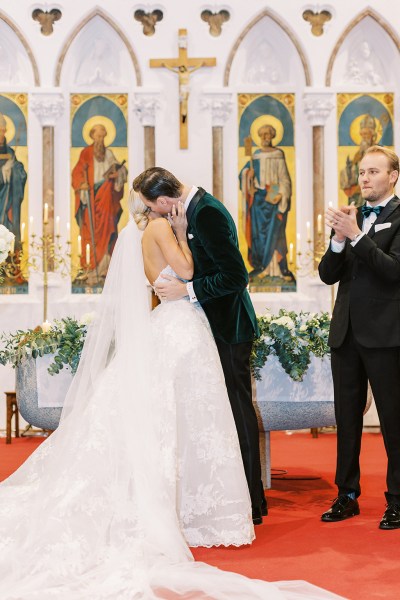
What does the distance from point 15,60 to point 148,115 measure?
1.82 m

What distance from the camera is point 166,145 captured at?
10.1m

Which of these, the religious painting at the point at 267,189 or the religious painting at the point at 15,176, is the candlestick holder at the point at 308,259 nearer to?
the religious painting at the point at 267,189

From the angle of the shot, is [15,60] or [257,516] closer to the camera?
[257,516]

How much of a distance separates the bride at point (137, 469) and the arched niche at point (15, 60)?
656 centimetres

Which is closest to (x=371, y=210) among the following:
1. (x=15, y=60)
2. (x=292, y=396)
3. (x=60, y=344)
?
(x=292, y=396)

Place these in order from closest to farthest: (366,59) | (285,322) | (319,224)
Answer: (285,322) < (319,224) < (366,59)

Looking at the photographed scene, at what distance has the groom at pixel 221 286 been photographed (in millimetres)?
4199

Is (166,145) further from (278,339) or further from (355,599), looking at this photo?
(355,599)

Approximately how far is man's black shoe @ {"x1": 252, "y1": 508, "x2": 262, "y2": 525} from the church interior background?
5.70m

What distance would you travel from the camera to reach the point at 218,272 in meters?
4.25

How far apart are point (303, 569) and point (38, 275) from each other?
278 inches

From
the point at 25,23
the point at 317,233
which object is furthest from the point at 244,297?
the point at 25,23

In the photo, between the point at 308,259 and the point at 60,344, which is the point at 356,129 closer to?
the point at 308,259

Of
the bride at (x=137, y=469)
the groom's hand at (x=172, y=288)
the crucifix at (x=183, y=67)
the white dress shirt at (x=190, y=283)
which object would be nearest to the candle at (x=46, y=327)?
the bride at (x=137, y=469)
